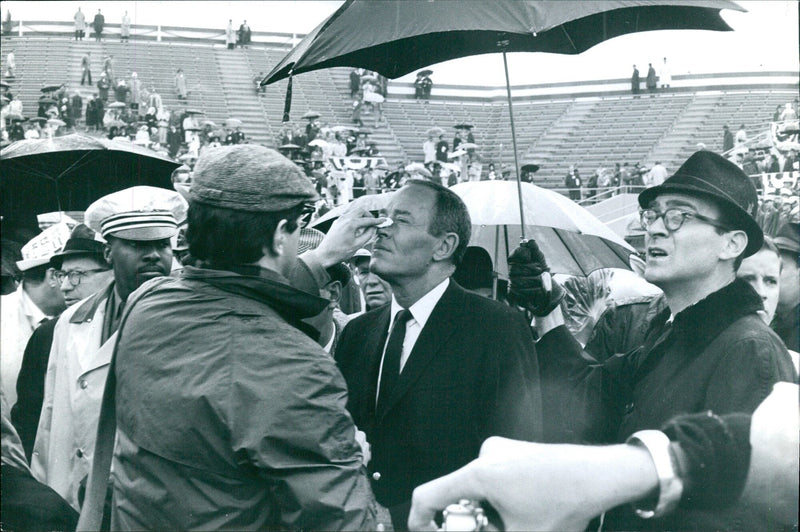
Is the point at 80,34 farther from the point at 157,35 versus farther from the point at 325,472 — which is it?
the point at 325,472

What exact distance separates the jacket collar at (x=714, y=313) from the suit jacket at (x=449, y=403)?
52 centimetres

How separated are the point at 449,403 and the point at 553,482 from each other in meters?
1.86

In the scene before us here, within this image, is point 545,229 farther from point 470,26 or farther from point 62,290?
point 470,26

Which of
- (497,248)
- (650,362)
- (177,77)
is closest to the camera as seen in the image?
(650,362)

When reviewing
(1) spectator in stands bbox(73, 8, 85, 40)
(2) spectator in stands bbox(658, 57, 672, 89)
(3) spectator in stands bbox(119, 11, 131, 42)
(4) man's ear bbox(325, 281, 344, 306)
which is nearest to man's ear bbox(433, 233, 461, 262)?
(4) man's ear bbox(325, 281, 344, 306)

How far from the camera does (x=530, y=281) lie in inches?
129

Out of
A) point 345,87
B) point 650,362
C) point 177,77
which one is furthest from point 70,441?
point 345,87

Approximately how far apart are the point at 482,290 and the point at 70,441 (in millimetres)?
2166

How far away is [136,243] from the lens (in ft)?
10.7

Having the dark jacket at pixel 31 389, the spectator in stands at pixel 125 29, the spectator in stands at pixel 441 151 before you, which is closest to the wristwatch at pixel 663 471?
the dark jacket at pixel 31 389

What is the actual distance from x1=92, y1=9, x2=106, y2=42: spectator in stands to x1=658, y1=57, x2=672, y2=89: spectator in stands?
23.0 m

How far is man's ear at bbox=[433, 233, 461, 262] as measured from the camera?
3262 mm

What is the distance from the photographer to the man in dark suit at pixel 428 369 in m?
2.85

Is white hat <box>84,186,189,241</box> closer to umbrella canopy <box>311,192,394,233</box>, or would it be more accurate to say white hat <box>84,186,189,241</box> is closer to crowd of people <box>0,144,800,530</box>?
crowd of people <box>0,144,800,530</box>
